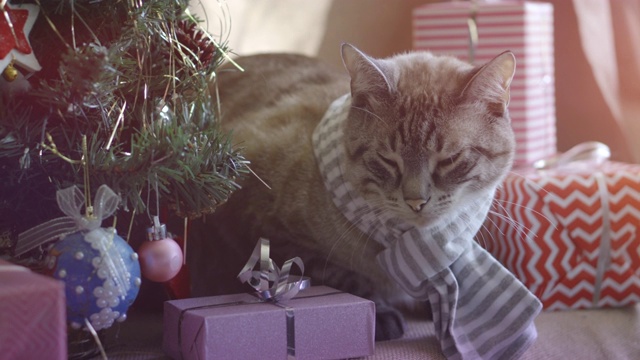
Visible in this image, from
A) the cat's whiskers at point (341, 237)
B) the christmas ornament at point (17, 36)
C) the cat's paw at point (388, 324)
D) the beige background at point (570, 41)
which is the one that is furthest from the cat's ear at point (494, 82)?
the beige background at point (570, 41)

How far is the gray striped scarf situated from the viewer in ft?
4.17

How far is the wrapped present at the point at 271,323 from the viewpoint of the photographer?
3.59ft

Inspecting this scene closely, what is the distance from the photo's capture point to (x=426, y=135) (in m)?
1.21

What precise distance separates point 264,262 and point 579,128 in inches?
56.3

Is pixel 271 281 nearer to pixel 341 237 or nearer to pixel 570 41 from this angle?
pixel 341 237

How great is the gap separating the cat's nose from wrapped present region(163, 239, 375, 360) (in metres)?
0.17

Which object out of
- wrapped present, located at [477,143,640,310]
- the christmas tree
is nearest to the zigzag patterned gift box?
wrapped present, located at [477,143,640,310]

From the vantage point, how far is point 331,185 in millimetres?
1354

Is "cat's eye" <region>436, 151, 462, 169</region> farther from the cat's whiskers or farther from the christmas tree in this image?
the christmas tree

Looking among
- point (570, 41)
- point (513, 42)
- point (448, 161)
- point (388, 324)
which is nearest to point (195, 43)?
point (448, 161)

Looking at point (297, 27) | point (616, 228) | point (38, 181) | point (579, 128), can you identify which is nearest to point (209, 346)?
point (38, 181)

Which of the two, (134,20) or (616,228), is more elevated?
(134,20)

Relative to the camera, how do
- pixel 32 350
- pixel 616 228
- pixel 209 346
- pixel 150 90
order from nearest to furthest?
pixel 32 350 < pixel 209 346 < pixel 150 90 < pixel 616 228

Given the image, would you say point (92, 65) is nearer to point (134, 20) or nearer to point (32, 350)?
point (134, 20)
